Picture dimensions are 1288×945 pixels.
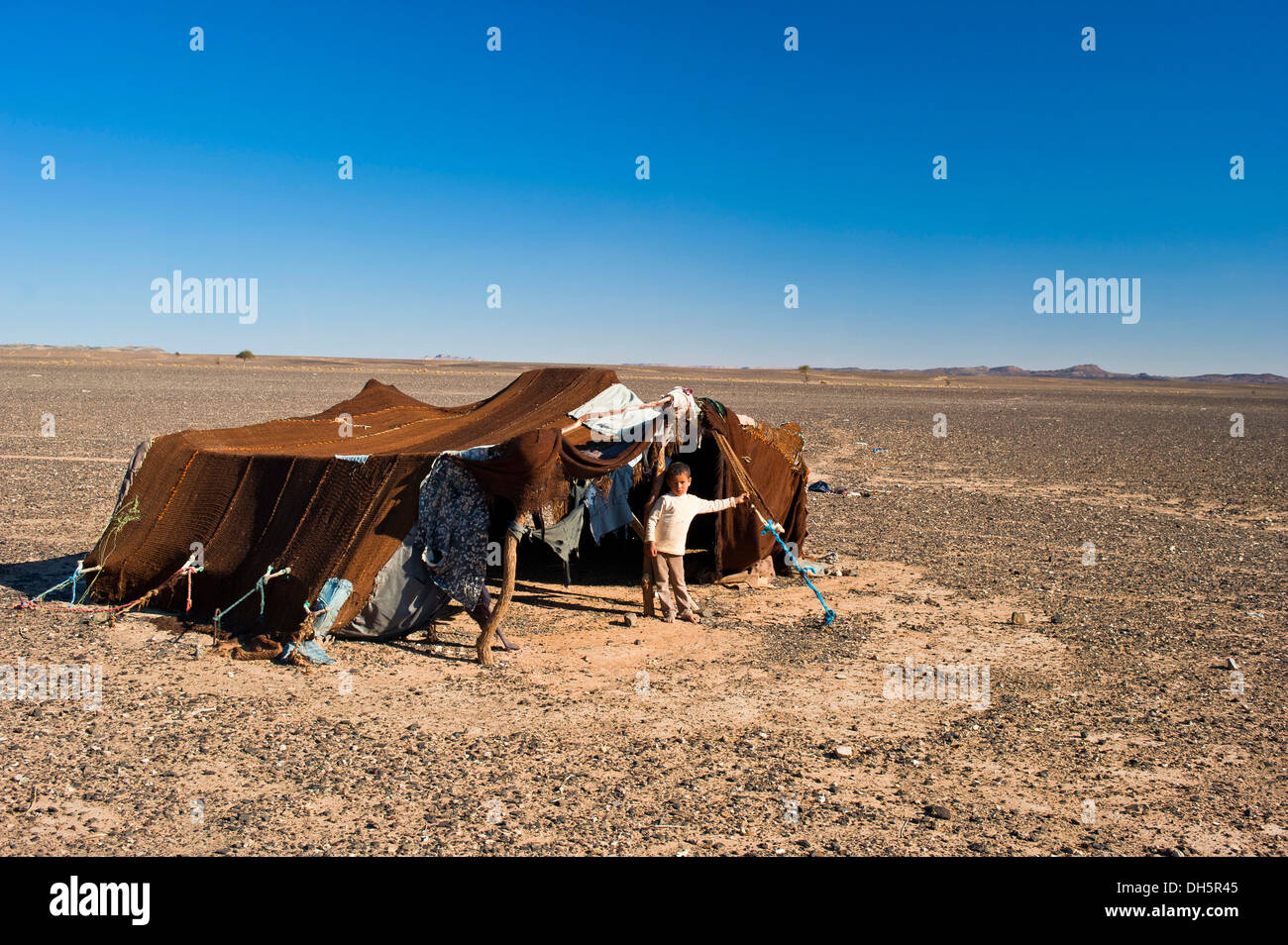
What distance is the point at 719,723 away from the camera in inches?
300

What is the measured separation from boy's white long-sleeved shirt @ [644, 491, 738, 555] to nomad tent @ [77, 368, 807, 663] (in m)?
0.61

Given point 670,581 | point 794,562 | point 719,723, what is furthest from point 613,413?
point 719,723

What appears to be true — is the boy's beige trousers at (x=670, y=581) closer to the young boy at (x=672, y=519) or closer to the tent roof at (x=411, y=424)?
the young boy at (x=672, y=519)

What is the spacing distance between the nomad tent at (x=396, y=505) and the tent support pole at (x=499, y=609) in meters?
0.02

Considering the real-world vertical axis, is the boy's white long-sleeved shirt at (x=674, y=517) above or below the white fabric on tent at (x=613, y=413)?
below

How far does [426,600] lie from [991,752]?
18.7ft

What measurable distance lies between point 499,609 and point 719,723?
2.73m

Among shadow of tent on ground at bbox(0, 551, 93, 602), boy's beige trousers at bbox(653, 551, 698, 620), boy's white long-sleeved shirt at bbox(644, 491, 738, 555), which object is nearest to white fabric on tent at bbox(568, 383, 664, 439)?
boy's white long-sleeved shirt at bbox(644, 491, 738, 555)

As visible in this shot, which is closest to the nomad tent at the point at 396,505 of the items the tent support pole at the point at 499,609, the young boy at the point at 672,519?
the tent support pole at the point at 499,609

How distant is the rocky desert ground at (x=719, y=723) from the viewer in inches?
229

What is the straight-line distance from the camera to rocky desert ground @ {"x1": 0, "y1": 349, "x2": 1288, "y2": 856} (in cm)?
583

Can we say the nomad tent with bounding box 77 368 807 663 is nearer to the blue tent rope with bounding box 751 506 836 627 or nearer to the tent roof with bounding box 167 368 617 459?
the tent roof with bounding box 167 368 617 459

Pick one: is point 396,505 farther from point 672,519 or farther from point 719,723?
point 719,723
